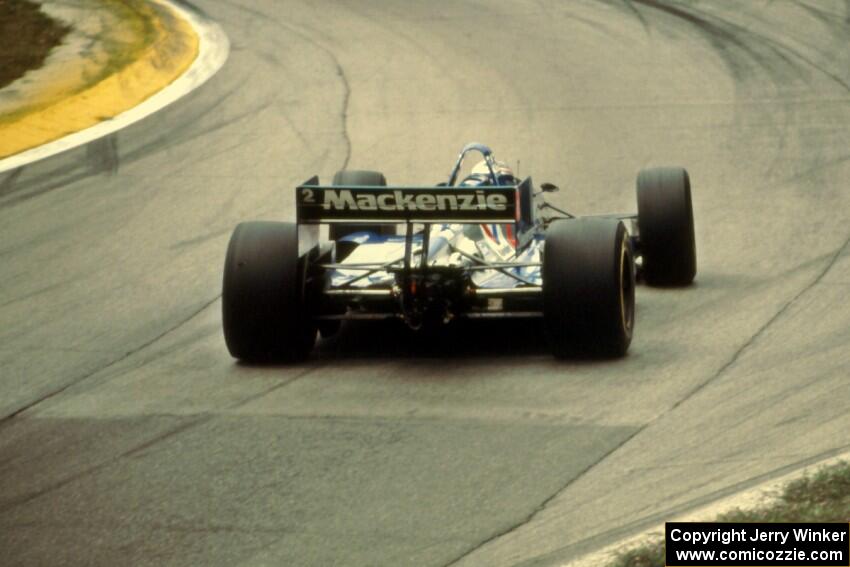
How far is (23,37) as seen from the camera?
2344 centimetres

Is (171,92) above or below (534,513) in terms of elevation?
below

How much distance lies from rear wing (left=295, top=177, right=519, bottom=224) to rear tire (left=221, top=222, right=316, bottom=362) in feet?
0.75

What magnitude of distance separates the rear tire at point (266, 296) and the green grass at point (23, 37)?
11214mm

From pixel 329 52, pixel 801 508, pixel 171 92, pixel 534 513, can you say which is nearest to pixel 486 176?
pixel 534 513

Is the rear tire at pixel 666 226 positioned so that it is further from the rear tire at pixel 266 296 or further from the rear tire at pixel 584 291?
the rear tire at pixel 266 296

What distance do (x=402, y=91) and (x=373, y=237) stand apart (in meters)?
9.42

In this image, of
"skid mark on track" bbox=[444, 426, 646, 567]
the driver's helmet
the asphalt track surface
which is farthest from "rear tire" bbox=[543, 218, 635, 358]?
the driver's helmet

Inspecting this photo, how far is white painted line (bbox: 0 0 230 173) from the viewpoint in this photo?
17953 mm

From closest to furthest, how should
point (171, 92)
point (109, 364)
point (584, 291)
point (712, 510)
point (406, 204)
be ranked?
point (712, 510), point (584, 291), point (406, 204), point (109, 364), point (171, 92)

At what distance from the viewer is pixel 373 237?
37.7ft

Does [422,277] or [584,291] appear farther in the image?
[422,277]

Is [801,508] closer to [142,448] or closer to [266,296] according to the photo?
[142,448]

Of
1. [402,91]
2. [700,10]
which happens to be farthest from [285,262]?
[700,10]

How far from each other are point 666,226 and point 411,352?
7.56 ft
